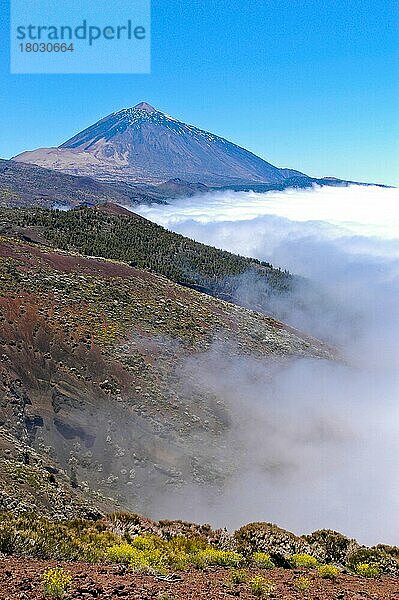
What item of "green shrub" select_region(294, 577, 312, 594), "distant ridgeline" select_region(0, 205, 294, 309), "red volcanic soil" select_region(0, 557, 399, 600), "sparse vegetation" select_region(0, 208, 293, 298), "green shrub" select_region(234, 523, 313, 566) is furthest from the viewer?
"sparse vegetation" select_region(0, 208, 293, 298)

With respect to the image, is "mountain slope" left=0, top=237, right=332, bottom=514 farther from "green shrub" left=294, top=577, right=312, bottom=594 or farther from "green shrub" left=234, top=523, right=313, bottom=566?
"green shrub" left=294, top=577, right=312, bottom=594

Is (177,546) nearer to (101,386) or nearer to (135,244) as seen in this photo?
(101,386)

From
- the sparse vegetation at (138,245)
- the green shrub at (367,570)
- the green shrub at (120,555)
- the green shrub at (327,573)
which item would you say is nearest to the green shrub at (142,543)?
the green shrub at (120,555)

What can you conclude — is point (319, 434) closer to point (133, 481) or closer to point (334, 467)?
point (334, 467)

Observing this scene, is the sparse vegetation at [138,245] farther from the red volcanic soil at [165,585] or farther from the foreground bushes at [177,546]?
the red volcanic soil at [165,585]

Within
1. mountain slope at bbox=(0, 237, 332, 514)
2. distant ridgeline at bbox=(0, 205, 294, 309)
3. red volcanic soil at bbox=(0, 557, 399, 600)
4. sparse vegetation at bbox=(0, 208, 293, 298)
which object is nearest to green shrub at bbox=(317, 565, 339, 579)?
red volcanic soil at bbox=(0, 557, 399, 600)

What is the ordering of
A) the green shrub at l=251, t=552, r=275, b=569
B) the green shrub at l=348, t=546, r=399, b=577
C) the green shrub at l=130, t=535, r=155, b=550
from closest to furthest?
the green shrub at l=251, t=552, r=275, b=569 → the green shrub at l=130, t=535, r=155, b=550 → the green shrub at l=348, t=546, r=399, b=577
